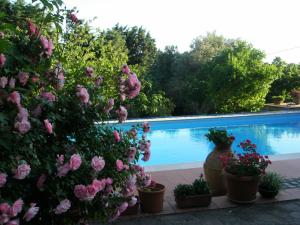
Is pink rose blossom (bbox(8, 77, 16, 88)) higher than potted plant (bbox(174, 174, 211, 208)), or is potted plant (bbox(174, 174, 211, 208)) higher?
pink rose blossom (bbox(8, 77, 16, 88))

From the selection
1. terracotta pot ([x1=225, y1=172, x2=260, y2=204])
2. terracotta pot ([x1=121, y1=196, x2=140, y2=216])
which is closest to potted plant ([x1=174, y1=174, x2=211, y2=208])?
terracotta pot ([x1=225, y1=172, x2=260, y2=204])

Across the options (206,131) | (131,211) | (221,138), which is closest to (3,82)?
(131,211)

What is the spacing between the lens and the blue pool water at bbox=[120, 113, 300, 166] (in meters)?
10.2

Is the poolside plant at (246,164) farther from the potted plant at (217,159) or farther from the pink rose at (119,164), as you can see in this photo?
the pink rose at (119,164)

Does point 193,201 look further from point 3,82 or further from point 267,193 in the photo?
point 3,82

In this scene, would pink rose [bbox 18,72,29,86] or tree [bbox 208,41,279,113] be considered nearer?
pink rose [bbox 18,72,29,86]

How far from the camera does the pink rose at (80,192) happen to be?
2166 mm

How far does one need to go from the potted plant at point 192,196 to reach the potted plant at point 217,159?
534mm

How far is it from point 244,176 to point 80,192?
2.61m

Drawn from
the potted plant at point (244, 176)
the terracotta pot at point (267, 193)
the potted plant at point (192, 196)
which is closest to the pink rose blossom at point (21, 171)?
the potted plant at point (192, 196)

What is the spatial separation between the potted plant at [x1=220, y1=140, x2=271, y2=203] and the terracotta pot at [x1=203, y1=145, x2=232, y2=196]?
1.01 ft

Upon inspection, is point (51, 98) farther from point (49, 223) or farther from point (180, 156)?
point (180, 156)

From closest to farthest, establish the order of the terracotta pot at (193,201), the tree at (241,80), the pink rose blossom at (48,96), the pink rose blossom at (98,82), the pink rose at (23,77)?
the pink rose at (23,77), the pink rose blossom at (48,96), the pink rose blossom at (98,82), the terracotta pot at (193,201), the tree at (241,80)

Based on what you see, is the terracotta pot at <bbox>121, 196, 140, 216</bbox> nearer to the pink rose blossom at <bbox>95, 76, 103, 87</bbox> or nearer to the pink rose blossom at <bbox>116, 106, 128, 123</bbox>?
the pink rose blossom at <bbox>116, 106, 128, 123</bbox>
